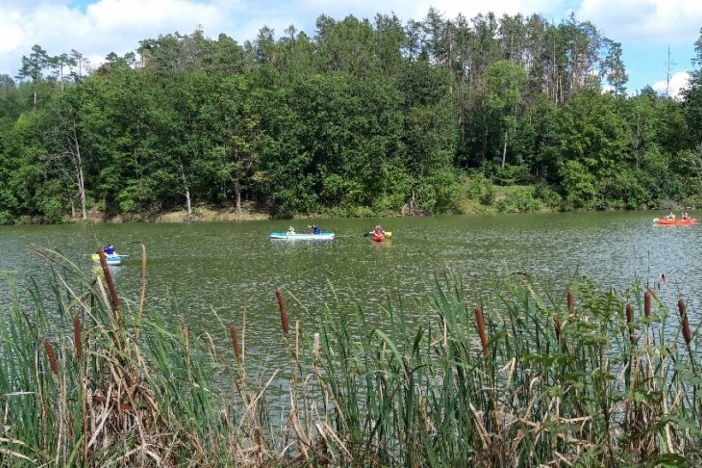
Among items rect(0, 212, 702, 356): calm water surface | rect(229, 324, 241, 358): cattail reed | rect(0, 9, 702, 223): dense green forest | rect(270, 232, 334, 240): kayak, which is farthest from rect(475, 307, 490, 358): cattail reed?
rect(0, 9, 702, 223): dense green forest

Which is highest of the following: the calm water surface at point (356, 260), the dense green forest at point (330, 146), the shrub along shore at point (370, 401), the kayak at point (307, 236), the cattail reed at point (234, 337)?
the dense green forest at point (330, 146)

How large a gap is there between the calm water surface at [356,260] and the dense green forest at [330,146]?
12097 mm

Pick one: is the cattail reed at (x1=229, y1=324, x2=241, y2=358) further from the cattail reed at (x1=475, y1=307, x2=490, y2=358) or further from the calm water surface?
the calm water surface

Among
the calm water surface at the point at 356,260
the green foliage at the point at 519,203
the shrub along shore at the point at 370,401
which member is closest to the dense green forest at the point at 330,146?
the green foliage at the point at 519,203

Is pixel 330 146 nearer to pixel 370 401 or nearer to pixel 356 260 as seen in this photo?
pixel 356 260

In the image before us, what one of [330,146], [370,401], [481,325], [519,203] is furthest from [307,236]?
[481,325]

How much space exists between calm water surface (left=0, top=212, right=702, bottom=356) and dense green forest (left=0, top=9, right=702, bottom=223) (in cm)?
1210

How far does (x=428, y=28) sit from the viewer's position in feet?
256

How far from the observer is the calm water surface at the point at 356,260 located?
58.9ft

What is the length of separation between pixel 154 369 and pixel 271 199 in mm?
53770

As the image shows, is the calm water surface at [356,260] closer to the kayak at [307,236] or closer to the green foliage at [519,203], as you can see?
the kayak at [307,236]

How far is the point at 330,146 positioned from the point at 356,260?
31719 mm

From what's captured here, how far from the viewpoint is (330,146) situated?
57.6 m

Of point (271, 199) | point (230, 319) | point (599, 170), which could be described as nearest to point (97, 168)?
point (271, 199)
